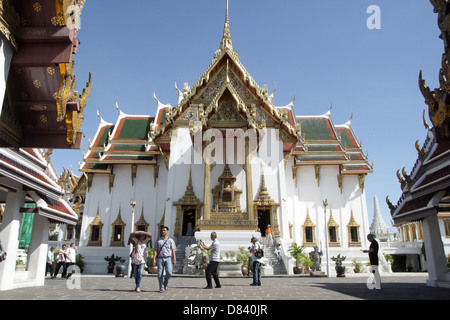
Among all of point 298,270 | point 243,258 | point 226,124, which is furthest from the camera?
point 226,124

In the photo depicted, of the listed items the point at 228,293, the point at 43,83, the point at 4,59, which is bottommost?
the point at 228,293

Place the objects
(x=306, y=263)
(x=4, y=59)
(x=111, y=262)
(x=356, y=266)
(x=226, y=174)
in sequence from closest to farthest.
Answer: (x=4, y=59)
(x=306, y=263)
(x=356, y=266)
(x=226, y=174)
(x=111, y=262)

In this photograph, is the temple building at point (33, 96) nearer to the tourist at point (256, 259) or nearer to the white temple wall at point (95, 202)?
the tourist at point (256, 259)

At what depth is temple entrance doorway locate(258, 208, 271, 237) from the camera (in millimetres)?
15914

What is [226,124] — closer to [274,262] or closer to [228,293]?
[274,262]

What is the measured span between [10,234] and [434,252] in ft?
26.0

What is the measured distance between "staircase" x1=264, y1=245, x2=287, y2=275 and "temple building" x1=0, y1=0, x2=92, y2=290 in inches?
326

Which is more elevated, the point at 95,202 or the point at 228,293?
the point at 95,202

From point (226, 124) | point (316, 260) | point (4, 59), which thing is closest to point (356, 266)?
point (316, 260)

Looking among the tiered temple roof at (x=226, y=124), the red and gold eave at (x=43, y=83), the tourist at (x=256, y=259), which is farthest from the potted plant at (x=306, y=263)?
the red and gold eave at (x=43, y=83)

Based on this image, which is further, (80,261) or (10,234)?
(80,261)

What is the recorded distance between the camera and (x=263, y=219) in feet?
53.2

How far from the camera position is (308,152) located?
723 inches
